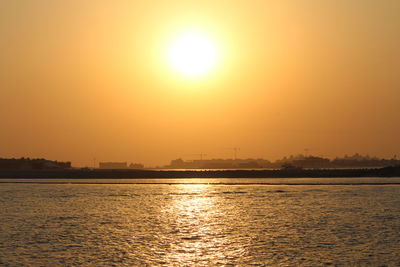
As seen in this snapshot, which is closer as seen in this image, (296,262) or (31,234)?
(296,262)

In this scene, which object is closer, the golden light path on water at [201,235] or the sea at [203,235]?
the sea at [203,235]

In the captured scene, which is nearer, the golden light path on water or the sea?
the sea

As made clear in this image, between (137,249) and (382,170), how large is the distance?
549ft

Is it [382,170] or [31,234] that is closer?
[31,234]

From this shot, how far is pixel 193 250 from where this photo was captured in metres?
30.7

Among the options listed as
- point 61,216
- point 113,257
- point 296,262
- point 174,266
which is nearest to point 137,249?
point 113,257

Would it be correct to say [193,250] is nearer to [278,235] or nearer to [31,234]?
[278,235]

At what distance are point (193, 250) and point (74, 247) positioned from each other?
26.2 feet

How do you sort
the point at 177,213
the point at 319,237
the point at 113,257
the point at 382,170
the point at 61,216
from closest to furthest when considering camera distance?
the point at 113,257
the point at 319,237
the point at 61,216
the point at 177,213
the point at 382,170

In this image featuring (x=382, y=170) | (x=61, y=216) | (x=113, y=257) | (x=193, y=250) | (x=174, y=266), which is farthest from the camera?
(x=382, y=170)

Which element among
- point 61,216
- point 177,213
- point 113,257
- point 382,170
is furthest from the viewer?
point 382,170

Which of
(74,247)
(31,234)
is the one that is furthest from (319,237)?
(31,234)

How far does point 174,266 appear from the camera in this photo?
26.0m

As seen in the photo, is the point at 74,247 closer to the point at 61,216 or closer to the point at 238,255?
the point at 238,255
